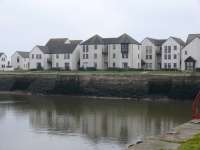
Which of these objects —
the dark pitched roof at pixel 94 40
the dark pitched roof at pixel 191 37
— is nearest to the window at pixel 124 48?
the dark pitched roof at pixel 94 40

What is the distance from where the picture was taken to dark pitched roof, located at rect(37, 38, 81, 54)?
312ft

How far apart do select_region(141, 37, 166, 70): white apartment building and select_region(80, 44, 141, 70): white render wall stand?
9.59 feet

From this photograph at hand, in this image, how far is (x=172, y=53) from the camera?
86938 mm

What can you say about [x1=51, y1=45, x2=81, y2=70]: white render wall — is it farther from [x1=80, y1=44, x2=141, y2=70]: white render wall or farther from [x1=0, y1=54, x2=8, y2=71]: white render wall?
[x1=0, y1=54, x2=8, y2=71]: white render wall

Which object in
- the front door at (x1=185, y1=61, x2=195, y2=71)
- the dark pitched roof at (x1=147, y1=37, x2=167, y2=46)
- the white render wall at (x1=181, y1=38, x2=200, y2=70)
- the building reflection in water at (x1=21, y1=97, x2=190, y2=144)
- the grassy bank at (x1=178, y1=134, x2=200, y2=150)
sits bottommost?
the building reflection in water at (x1=21, y1=97, x2=190, y2=144)

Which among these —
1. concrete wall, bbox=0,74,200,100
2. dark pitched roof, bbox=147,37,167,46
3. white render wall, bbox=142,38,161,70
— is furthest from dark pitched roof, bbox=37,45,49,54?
dark pitched roof, bbox=147,37,167,46

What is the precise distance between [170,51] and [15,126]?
54.3 metres

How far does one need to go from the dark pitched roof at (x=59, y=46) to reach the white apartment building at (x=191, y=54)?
23.4m

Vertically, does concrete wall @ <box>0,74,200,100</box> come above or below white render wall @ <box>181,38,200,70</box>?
below

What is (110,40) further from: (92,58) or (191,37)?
(191,37)

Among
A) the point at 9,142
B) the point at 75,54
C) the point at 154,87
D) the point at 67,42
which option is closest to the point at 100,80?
the point at 154,87

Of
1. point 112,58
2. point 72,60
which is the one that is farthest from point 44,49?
point 112,58

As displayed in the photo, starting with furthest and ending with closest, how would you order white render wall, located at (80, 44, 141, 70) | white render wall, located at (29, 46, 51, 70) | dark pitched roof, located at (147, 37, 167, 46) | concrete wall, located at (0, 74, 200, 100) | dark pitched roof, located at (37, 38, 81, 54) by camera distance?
white render wall, located at (29, 46, 51, 70) → dark pitched roof, located at (37, 38, 81, 54) → dark pitched roof, located at (147, 37, 167, 46) → white render wall, located at (80, 44, 141, 70) → concrete wall, located at (0, 74, 200, 100)

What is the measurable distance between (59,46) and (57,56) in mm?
3199
